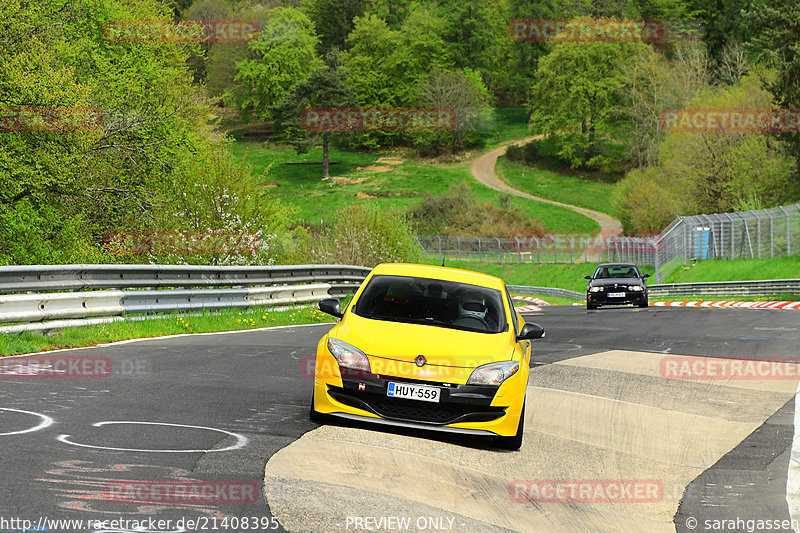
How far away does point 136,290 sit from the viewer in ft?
53.7

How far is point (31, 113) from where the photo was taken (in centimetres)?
2297

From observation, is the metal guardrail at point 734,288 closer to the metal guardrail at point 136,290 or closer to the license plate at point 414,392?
the metal guardrail at point 136,290

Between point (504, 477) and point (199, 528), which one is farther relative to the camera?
point (504, 477)

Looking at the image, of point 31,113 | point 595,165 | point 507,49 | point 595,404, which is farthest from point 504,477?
point 507,49

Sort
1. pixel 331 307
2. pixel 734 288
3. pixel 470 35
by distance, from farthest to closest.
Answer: pixel 470 35 → pixel 734 288 → pixel 331 307

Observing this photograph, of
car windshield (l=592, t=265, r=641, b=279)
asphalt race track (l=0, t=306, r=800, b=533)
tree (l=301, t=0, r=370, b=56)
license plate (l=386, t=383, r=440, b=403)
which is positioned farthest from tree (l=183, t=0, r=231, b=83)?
license plate (l=386, t=383, r=440, b=403)

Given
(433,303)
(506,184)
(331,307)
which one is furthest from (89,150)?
(506,184)

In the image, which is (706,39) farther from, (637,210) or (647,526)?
(647,526)

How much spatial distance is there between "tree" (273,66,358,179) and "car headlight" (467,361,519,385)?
10731 cm

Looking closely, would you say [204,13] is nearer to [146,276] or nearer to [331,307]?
[146,276]

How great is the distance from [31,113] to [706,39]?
127 m

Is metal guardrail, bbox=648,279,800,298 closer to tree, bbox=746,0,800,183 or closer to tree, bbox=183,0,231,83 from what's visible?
tree, bbox=746,0,800,183

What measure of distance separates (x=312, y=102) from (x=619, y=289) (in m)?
91.4

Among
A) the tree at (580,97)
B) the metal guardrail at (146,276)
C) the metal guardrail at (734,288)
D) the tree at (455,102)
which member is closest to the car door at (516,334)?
the metal guardrail at (146,276)
